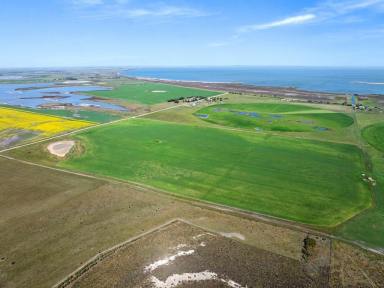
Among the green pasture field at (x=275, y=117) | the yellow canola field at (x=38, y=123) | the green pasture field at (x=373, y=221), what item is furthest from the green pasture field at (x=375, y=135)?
the yellow canola field at (x=38, y=123)

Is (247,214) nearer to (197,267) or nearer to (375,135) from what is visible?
(197,267)

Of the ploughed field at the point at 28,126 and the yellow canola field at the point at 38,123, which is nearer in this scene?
the ploughed field at the point at 28,126

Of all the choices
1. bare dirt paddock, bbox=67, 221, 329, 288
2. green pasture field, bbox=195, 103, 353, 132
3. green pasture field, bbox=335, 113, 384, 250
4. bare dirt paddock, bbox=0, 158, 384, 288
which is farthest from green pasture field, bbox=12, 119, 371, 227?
green pasture field, bbox=195, 103, 353, 132

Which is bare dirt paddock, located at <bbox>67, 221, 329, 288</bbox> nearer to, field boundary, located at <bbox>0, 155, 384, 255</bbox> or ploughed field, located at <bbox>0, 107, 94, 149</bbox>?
field boundary, located at <bbox>0, 155, 384, 255</bbox>

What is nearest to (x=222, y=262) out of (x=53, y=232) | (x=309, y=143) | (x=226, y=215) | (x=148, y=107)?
(x=226, y=215)

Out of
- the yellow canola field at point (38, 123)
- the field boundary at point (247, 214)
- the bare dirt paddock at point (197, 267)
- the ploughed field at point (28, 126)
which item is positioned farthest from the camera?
the yellow canola field at point (38, 123)

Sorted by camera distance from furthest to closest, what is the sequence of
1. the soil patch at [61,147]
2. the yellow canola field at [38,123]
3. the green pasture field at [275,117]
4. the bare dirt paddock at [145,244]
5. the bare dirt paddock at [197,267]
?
the green pasture field at [275,117] < the yellow canola field at [38,123] < the soil patch at [61,147] < the bare dirt paddock at [145,244] < the bare dirt paddock at [197,267]

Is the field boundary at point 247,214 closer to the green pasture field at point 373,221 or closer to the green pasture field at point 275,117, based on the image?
the green pasture field at point 373,221
